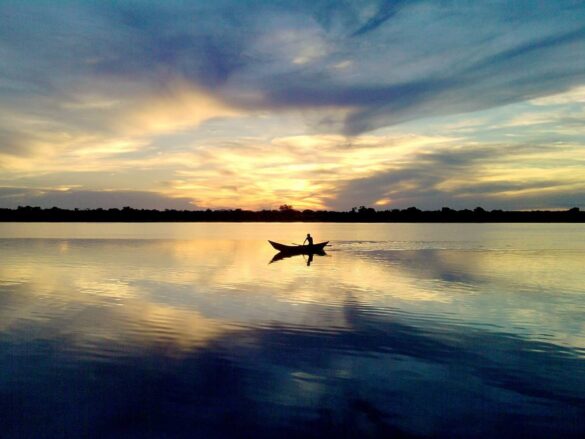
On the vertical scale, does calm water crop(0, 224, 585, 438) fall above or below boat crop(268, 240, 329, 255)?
below

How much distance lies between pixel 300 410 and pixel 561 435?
5053 millimetres

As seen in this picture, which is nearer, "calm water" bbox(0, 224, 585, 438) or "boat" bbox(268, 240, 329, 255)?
"calm water" bbox(0, 224, 585, 438)

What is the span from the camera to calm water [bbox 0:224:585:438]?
949 centimetres

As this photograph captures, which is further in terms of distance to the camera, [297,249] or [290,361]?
[297,249]

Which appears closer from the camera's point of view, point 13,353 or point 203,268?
point 13,353

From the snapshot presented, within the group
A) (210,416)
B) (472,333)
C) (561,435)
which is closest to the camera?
(561,435)

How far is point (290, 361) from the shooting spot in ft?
43.2

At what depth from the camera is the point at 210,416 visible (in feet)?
31.8

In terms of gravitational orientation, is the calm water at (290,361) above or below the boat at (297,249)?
below

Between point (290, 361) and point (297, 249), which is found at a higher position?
point (297, 249)

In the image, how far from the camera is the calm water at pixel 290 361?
9492mm

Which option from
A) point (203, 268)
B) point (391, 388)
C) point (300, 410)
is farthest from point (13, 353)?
point (203, 268)

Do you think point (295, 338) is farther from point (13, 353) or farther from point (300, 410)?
point (13, 353)

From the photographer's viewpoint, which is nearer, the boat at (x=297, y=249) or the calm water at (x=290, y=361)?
the calm water at (x=290, y=361)
